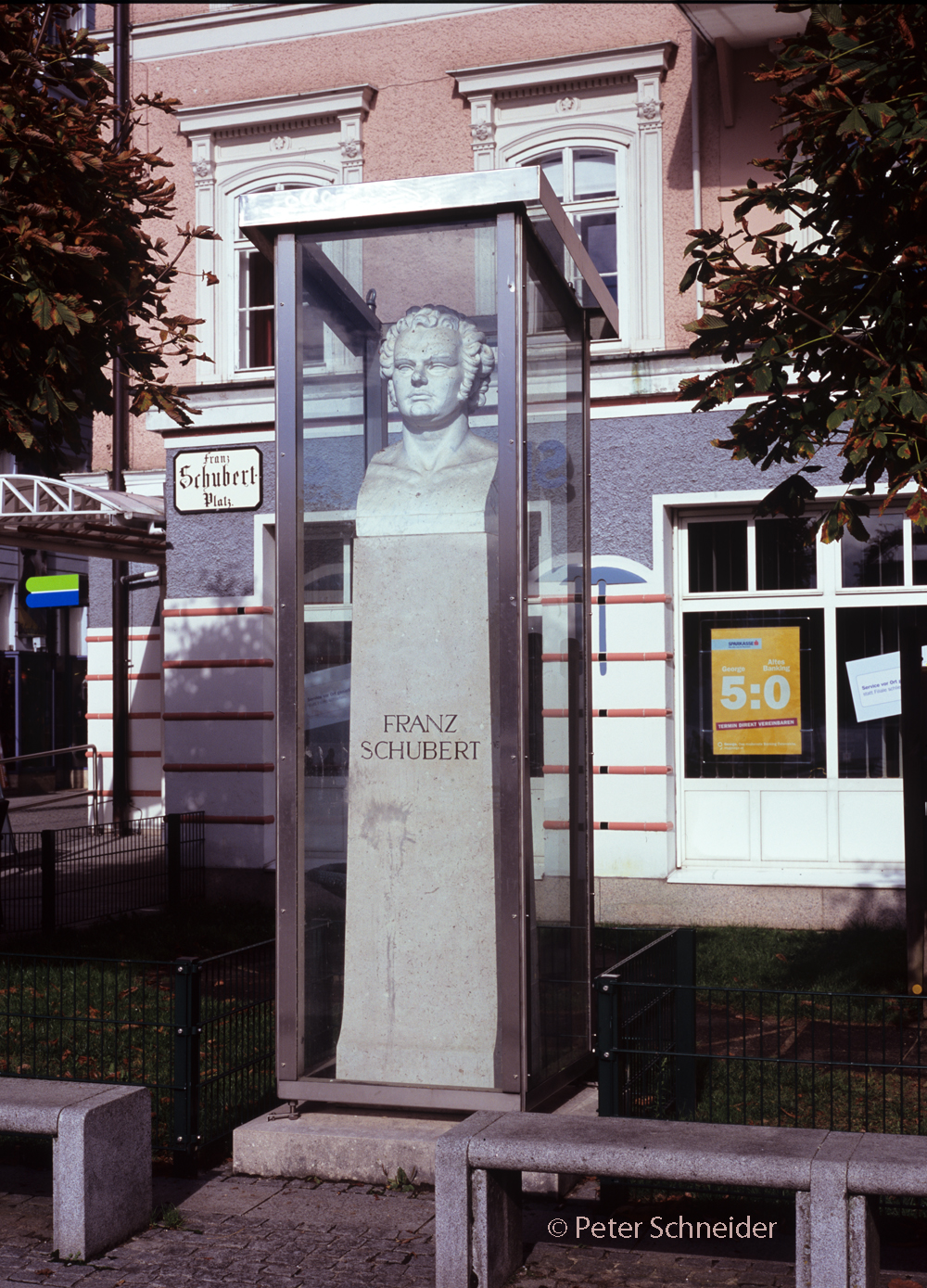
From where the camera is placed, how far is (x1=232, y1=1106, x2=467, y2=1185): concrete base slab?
17.4ft

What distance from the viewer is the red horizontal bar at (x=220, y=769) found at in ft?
42.9

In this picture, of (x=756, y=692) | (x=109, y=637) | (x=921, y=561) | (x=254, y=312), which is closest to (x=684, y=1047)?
(x=756, y=692)

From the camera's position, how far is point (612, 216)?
12.6 meters

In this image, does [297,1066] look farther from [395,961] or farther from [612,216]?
[612,216]

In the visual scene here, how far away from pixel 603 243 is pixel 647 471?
225 centimetres

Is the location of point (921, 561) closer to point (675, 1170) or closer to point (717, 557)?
point (717, 557)

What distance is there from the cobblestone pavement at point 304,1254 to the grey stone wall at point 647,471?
7.39 m

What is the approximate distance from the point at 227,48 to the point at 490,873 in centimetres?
1110

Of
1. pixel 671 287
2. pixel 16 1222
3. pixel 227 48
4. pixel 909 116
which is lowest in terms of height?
pixel 16 1222

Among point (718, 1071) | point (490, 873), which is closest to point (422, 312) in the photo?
point (490, 873)

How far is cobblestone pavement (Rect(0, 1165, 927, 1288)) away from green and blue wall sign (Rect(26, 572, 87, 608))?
49.1 feet

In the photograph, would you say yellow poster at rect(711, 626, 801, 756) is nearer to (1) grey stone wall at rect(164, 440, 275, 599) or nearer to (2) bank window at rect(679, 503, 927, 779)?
(2) bank window at rect(679, 503, 927, 779)

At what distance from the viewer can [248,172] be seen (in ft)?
45.5

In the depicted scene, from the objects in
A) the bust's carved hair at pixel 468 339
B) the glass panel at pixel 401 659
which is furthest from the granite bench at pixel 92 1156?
the bust's carved hair at pixel 468 339
